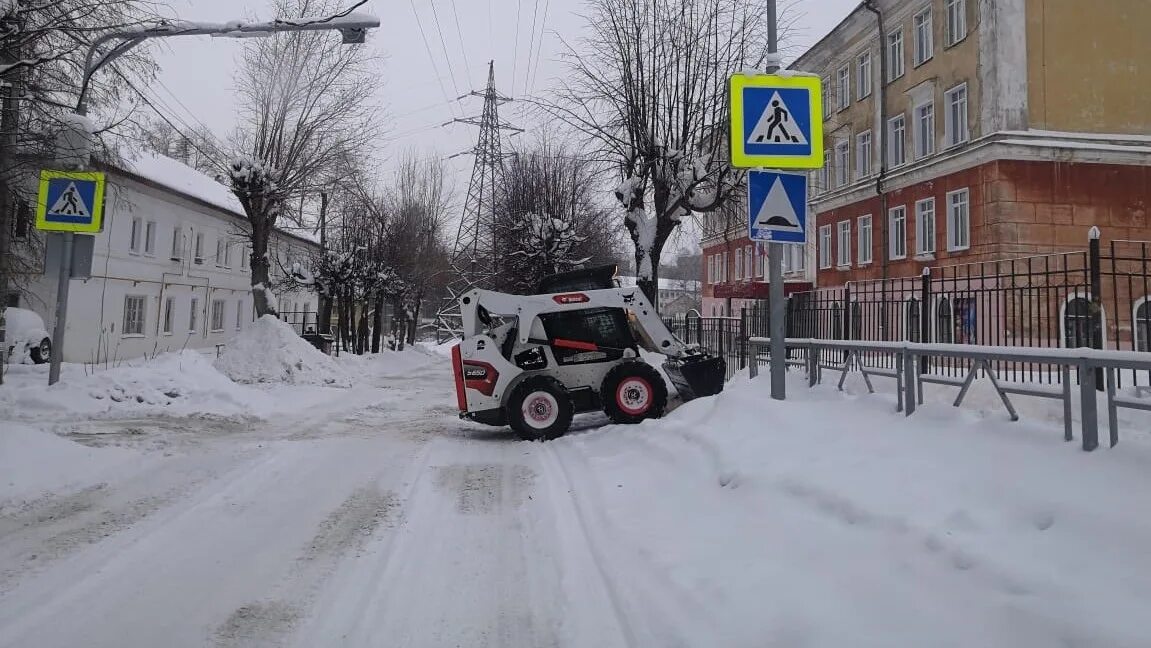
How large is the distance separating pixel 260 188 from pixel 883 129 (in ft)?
72.0

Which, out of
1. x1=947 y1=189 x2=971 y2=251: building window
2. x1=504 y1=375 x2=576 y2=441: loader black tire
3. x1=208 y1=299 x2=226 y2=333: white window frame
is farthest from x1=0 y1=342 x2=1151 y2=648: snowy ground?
x1=208 y1=299 x2=226 y2=333: white window frame

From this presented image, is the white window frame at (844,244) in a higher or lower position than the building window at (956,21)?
Result: lower

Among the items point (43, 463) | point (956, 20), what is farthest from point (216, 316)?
point (956, 20)

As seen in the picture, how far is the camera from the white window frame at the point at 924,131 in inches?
899

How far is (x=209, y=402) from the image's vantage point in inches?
450

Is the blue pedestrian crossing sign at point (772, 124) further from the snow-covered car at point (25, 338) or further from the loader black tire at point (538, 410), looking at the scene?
the snow-covered car at point (25, 338)

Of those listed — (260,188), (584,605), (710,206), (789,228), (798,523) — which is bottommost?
(584,605)

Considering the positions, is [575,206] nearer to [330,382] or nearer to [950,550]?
[330,382]

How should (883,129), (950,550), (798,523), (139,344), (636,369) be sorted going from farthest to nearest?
(139,344)
(883,129)
(636,369)
(798,523)
(950,550)

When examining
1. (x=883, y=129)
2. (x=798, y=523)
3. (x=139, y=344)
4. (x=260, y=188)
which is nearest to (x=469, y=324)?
(x=798, y=523)

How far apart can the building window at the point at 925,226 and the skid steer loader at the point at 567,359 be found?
15.9 metres

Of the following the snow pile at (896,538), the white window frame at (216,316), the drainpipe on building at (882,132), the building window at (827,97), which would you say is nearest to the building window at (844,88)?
the building window at (827,97)

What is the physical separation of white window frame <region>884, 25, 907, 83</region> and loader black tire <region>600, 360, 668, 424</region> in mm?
20522

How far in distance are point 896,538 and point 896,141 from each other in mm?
25198
